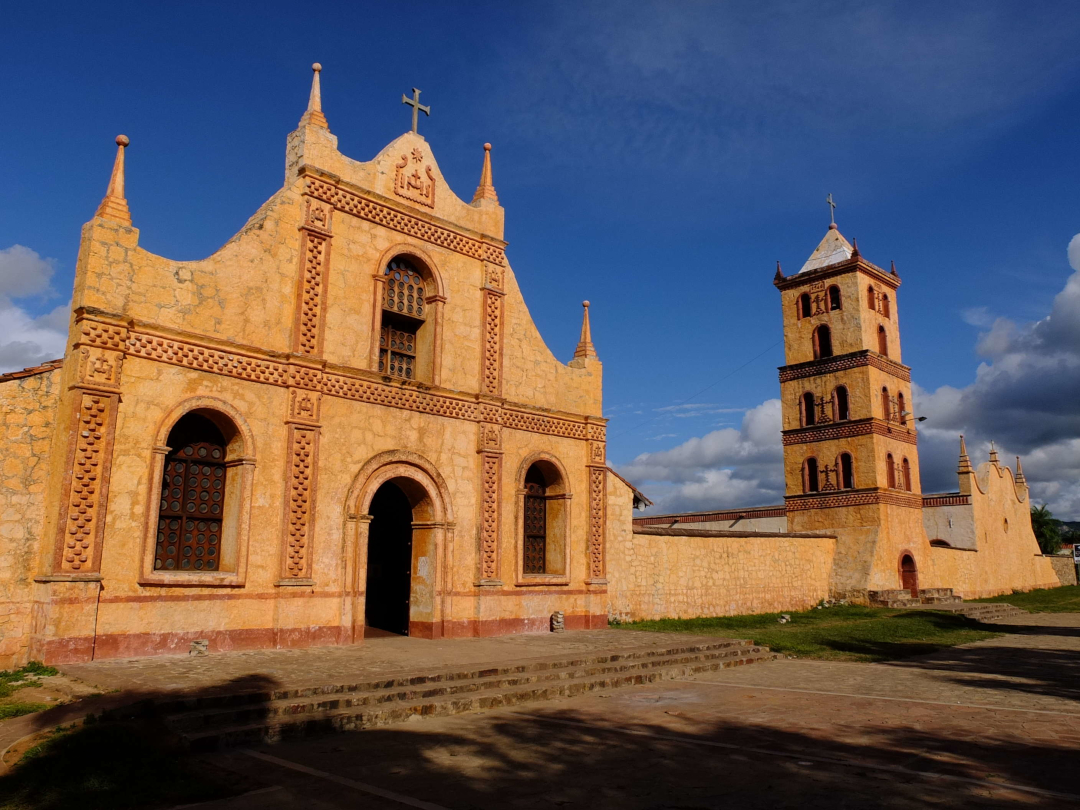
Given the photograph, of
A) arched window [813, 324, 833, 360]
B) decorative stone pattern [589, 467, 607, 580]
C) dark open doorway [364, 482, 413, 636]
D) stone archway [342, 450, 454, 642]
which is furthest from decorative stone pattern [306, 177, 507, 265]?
arched window [813, 324, 833, 360]

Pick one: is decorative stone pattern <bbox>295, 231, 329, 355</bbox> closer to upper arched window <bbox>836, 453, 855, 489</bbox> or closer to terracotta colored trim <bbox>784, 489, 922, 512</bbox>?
terracotta colored trim <bbox>784, 489, 922, 512</bbox>

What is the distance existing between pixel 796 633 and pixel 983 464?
27.2m

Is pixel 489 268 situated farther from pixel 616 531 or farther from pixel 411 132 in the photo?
pixel 616 531

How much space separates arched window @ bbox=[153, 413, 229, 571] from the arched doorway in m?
26.8

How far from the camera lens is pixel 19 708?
830 cm

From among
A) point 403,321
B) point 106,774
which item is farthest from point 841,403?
point 106,774

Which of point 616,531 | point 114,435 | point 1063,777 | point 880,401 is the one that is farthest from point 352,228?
point 880,401

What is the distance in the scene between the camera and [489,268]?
17.8m

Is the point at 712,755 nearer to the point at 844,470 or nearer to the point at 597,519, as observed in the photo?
the point at 597,519

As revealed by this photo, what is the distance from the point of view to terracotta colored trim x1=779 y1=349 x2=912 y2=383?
103ft

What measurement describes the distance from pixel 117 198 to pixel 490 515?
29.8ft

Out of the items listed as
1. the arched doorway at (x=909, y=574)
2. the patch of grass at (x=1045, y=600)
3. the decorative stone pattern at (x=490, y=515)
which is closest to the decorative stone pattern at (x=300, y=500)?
the decorative stone pattern at (x=490, y=515)

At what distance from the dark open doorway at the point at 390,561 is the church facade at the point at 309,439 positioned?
0.05 metres

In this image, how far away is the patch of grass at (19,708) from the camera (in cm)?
810
